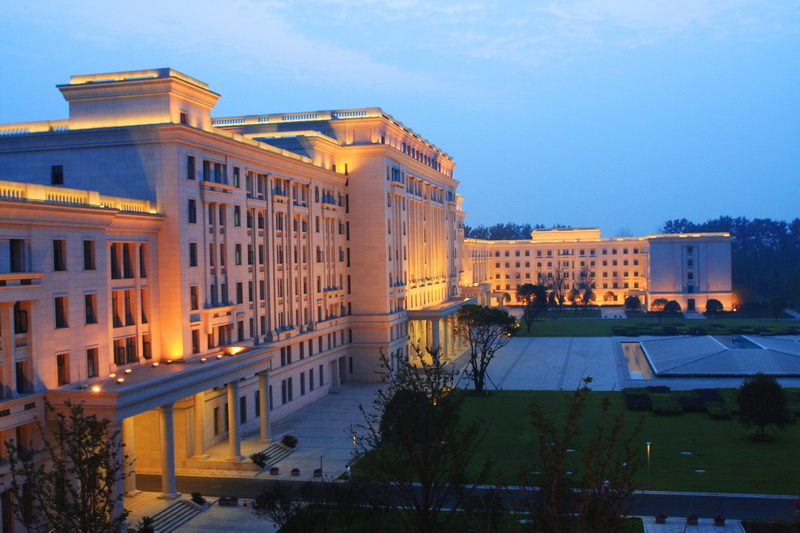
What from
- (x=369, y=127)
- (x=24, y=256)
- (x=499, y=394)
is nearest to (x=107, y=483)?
(x=24, y=256)

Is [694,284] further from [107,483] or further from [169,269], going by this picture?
[107,483]

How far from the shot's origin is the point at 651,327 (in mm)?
80562

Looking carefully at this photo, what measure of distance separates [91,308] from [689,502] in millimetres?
21308

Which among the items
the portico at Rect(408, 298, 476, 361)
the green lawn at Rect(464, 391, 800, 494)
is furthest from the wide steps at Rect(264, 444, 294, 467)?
the portico at Rect(408, 298, 476, 361)

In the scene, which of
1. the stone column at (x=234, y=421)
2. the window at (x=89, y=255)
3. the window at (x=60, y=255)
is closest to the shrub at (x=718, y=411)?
the stone column at (x=234, y=421)

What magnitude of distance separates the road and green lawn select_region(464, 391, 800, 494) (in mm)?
918

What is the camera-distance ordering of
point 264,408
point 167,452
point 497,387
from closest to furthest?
point 167,452 < point 264,408 < point 497,387

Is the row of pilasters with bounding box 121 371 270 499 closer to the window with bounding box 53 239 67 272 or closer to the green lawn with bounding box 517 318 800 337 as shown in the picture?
the window with bounding box 53 239 67 272

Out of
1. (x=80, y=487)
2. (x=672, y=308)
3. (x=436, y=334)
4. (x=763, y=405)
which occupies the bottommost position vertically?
(x=672, y=308)

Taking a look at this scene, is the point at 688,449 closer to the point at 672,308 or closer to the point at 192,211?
the point at 192,211

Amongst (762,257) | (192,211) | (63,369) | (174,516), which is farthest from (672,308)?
(63,369)

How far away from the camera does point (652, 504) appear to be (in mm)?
24891

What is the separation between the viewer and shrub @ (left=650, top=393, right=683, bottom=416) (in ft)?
128

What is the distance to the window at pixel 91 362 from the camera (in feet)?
81.0
